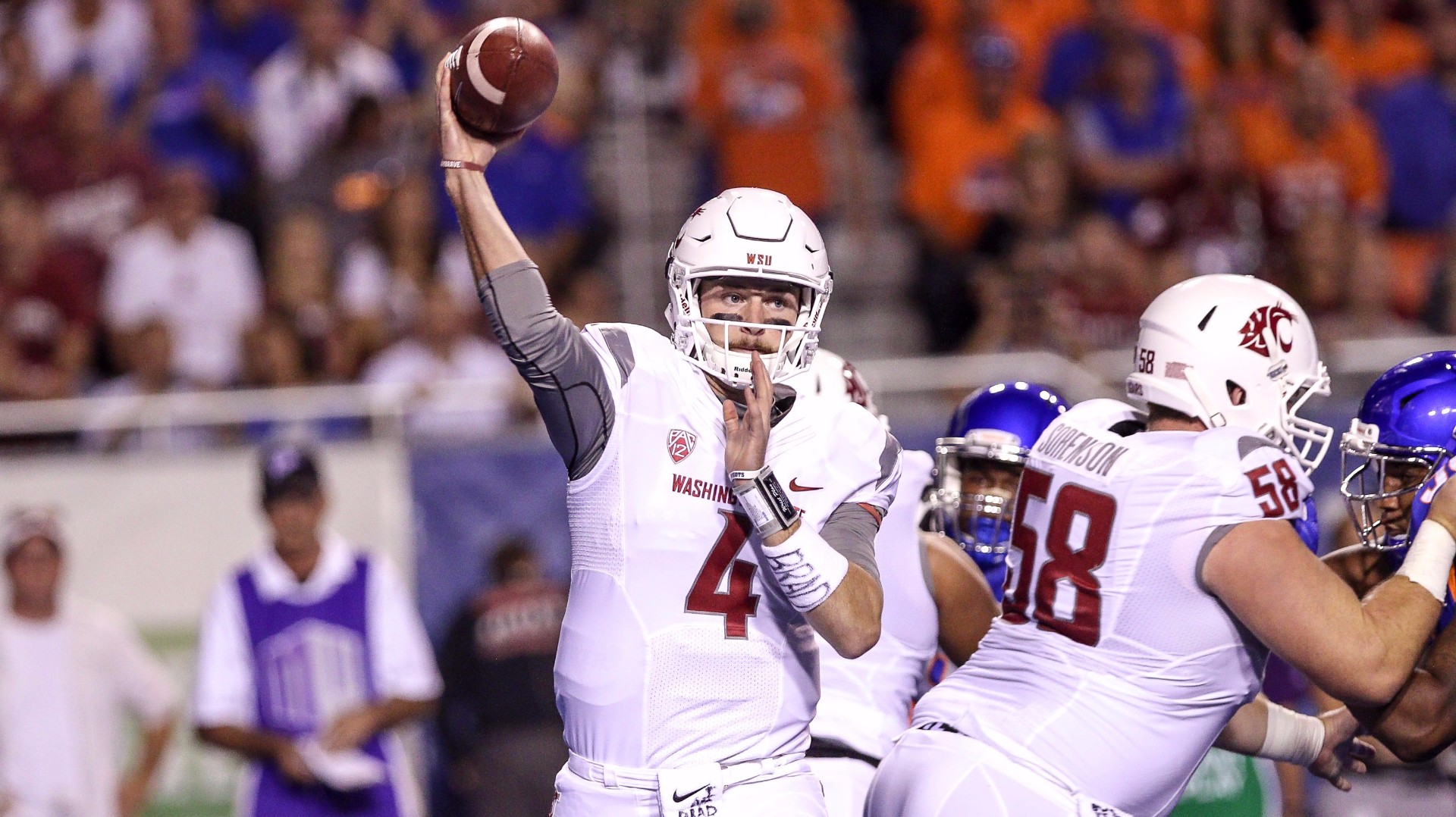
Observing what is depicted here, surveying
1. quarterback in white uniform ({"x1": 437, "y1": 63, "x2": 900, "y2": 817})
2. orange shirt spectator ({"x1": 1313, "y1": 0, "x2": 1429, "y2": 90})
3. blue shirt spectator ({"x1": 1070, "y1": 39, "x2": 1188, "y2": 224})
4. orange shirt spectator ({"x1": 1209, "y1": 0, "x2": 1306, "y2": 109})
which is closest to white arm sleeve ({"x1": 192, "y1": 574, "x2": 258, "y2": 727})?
quarterback in white uniform ({"x1": 437, "y1": 63, "x2": 900, "y2": 817})

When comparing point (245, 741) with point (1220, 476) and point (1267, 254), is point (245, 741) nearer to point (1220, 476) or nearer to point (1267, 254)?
point (1220, 476)

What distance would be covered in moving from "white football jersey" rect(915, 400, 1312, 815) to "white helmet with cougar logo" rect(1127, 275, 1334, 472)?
0.46 ft

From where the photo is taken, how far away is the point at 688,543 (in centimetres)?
387

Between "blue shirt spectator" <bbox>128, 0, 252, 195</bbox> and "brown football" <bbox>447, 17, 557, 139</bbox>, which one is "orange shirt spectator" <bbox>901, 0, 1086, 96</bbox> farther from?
"brown football" <bbox>447, 17, 557, 139</bbox>

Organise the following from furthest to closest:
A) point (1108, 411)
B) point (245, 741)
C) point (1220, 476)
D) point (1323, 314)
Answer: point (1323, 314)
point (245, 741)
point (1108, 411)
point (1220, 476)

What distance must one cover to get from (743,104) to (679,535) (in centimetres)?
658

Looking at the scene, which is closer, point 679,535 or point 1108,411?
point 679,535

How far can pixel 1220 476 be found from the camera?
12.4 feet

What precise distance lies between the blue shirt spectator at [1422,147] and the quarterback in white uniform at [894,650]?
6.78m

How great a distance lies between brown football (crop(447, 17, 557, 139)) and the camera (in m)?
3.83

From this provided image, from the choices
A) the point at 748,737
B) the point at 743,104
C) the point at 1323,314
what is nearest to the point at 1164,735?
the point at 748,737

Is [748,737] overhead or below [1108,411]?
below

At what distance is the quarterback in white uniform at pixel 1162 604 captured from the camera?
12.2 ft

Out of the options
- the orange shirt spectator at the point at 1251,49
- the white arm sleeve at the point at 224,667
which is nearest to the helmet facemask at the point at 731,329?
the white arm sleeve at the point at 224,667
